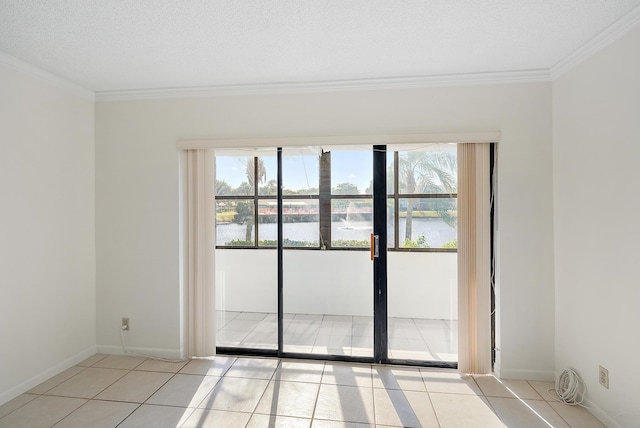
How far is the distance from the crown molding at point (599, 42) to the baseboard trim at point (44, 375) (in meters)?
4.74

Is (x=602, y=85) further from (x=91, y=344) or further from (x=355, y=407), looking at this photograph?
(x=91, y=344)

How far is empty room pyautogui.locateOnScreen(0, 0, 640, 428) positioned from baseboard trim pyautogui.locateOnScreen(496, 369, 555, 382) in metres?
0.02

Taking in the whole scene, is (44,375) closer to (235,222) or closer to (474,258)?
(235,222)

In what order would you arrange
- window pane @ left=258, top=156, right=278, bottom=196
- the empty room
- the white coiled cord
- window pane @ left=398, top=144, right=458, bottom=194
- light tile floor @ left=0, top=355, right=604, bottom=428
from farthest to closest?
window pane @ left=258, top=156, right=278, bottom=196 → window pane @ left=398, top=144, right=458, bottom=194 → the white coiled cord → light tile floor @ left=0, top=355, right=604, bottom=428 → the empty room

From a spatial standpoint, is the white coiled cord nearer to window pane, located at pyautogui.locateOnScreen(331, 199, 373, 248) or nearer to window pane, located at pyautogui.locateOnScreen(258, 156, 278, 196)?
window pane, located at pyautogui.locateOnScreen(331, 199, 373, 248)

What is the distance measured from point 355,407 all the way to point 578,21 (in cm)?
286

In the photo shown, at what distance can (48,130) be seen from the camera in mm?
2645

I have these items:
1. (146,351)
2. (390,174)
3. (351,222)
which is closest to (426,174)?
(390,174)

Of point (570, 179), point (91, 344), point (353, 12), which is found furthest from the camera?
point (91, 344)

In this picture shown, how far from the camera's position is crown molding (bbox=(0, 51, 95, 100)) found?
7.67ft

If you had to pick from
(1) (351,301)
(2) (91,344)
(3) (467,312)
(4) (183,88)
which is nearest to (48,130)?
(4) (183,88)

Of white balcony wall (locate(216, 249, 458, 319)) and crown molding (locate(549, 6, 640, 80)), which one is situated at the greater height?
crown molding (locate(549, 6, 640, 80))

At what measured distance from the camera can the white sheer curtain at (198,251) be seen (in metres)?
2.99

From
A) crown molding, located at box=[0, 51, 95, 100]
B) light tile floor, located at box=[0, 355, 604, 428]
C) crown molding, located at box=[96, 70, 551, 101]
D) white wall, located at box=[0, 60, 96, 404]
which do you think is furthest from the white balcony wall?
crown molding, located at box=[0, 51, 95, 100]
